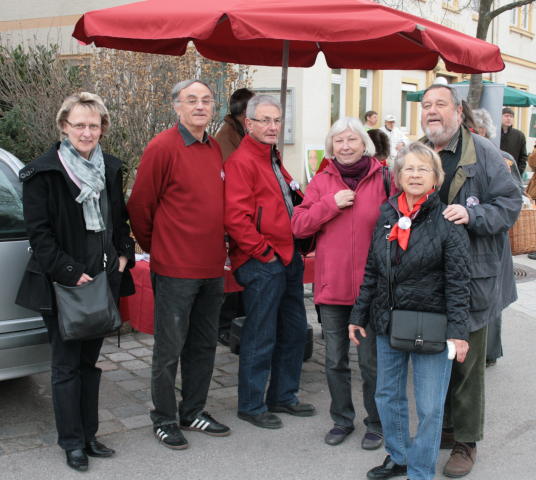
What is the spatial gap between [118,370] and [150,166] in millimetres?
2055

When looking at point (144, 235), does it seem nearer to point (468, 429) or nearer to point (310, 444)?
point (310, 444)

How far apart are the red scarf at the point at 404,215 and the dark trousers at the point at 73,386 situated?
1.60 meters

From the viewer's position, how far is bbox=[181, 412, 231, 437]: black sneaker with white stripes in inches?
165

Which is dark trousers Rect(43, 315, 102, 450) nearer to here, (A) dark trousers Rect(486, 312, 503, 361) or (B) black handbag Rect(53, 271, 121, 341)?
(B) black handbag Rect(53, 271, 121, 341)

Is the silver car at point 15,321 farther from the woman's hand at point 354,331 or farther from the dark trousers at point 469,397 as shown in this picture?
the dark trousers at point 469,397

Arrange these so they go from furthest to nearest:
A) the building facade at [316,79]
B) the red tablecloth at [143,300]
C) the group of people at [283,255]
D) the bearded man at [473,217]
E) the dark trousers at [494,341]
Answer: the building facade at [316,79] < the dark trousers at [494,341] < the red tablecloth at [143,300] < the bearded man at [473,217] < the group of people at [283,255]

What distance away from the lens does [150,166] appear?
3.83 meters

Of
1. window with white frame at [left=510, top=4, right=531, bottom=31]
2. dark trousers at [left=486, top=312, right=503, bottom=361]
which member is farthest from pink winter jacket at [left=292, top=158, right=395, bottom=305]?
window with white frame at [left=510, top=4, right=531, bottom=31]

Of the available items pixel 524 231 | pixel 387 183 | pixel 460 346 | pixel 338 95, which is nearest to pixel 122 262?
pixel 387 183

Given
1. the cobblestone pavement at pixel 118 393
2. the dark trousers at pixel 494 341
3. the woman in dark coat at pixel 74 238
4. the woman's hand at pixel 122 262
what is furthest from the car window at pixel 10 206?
the dark trousers at pixel 494 341

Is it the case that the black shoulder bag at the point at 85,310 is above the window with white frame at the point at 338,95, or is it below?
below

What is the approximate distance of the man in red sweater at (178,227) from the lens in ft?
Result: 12.7

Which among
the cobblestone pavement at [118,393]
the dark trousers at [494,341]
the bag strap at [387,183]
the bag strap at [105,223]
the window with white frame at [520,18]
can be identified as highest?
the window with white frame at [520,18]

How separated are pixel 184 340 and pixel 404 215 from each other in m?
1.42
